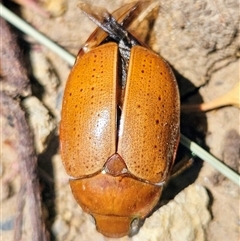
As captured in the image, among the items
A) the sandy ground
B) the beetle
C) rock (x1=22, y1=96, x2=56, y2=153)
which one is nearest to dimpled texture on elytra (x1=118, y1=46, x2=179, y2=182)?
the beetle

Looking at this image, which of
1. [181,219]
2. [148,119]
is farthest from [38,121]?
[181,219]

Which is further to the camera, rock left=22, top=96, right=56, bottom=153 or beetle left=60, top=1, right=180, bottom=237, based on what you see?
rock left=22, top=96, right=56, bottom=153

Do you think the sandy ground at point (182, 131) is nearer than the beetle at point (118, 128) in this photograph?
No

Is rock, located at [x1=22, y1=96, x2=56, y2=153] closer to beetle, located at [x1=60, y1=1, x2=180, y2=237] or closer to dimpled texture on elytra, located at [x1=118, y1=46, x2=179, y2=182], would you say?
beetle, located at [x1=60, y1=1, x2=180, y2=237]

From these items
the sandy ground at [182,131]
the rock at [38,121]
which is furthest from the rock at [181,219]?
the rock at [38,121]

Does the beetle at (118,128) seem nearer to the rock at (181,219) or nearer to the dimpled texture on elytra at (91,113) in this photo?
the dimpled texture on elytra at (91,113)

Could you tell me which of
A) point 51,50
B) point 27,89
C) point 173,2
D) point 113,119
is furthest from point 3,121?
point 173,2
